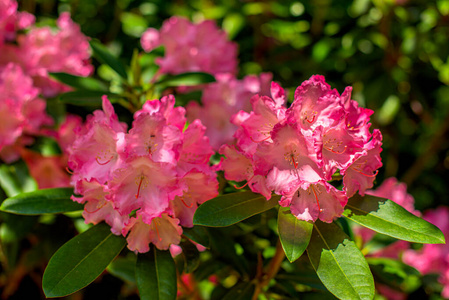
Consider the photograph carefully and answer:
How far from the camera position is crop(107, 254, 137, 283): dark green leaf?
1.39m

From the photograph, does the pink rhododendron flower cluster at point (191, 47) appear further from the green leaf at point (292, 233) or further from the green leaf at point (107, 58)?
the green leaf at point (292, 233)

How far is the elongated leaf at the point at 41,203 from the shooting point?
1.07 meters

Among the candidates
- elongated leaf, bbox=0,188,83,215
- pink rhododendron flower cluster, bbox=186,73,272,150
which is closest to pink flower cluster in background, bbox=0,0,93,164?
elongated leaf, bbox=0,188,83,215

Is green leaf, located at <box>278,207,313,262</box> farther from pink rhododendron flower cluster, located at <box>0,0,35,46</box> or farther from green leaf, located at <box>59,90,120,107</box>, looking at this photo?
pink rhododendron flower cluster, located at <box>0,0,35,46</box>

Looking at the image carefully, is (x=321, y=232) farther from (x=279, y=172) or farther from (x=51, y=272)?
(x=51, y=272)

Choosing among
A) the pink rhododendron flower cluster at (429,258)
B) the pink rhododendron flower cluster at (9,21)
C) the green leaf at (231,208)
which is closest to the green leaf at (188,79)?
the green leaf at (231,208)

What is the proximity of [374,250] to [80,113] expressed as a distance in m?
1.23

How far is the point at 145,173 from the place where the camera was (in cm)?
94

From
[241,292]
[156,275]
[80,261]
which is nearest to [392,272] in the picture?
[241,292]

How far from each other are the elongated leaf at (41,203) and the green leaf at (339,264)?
1.93ft

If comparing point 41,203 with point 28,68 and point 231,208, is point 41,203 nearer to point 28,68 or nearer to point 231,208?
point 231,208

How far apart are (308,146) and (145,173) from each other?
338 millimetres

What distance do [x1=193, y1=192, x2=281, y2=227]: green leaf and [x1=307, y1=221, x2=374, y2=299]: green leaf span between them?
123mm

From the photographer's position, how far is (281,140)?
0.89 m
